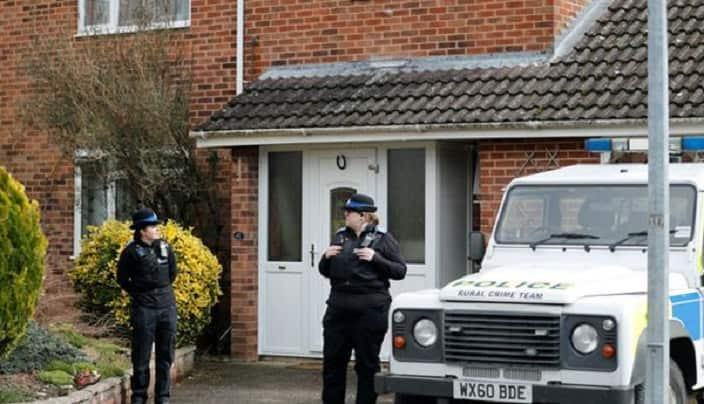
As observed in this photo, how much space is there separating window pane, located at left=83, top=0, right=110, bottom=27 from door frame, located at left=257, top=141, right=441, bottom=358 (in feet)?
10.7

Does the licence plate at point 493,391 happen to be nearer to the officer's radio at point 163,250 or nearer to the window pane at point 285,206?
the officer's radio at point 163,250

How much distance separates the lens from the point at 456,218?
48.1ft

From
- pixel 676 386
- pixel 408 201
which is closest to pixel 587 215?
pixel 676 386

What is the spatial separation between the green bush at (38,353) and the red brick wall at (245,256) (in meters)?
3.04

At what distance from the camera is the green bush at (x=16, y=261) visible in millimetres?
10570

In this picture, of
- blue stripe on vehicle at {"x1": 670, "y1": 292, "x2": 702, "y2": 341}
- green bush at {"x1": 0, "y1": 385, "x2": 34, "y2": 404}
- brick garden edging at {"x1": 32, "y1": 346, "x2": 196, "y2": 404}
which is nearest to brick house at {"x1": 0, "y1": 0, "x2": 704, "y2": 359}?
brick garden edging at {"x1": 32, "y1": 346, "x2": 196, "y2": 404}

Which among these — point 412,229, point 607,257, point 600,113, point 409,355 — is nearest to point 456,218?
point 412,229

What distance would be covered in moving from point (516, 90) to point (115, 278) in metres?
4.35

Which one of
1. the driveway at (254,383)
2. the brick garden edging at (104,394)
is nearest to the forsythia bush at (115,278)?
the driveway at (254,383)

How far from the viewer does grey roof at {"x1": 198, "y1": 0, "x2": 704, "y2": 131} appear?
13.3m

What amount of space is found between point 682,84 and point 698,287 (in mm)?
3820

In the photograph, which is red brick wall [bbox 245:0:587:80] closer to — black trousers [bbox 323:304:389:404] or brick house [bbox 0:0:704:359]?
brick house [bbox 0:0:704:359]

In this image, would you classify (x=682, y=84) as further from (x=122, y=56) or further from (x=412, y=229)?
(x=122, y=56)

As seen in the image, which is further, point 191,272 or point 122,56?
point 122,56
